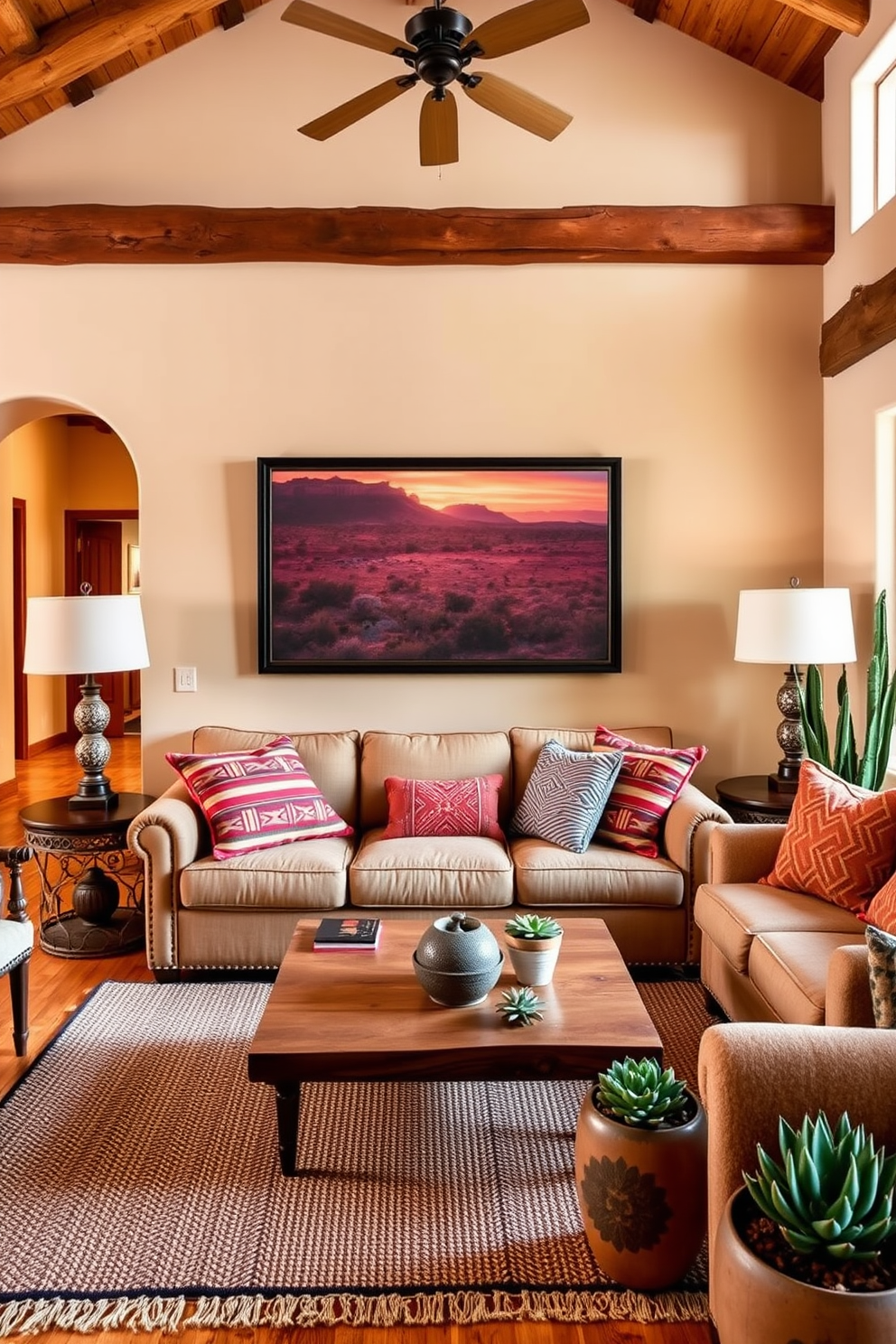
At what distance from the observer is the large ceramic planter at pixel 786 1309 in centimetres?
130

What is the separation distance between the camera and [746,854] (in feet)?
10.3

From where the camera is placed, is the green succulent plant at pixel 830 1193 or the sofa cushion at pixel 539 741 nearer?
the green succulent plant at pixel 830 1193

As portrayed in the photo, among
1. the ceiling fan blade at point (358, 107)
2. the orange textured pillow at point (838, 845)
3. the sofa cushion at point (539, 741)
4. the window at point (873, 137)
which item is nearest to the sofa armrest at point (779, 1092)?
the orange textured pillow at point (838, 845)

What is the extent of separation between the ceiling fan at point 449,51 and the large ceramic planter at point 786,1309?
2698 mm

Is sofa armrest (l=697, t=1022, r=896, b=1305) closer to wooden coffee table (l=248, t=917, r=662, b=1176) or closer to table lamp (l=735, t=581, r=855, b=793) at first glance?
wooden coffee table (l=248, t=917, r=662, b=1176)

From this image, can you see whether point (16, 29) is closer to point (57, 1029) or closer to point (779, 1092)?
point (57, 1029)

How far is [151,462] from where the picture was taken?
169 inches

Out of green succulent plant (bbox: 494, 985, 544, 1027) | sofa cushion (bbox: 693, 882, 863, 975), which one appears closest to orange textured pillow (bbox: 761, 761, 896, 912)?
sofa cushion (bbox: 693, 882, 863, 975)

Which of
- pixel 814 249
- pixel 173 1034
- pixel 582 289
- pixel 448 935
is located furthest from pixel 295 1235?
pixel 814 249

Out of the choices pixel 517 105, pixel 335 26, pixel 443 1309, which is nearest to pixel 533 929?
pixel 443 1309

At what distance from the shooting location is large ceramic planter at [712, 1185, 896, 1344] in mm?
1300

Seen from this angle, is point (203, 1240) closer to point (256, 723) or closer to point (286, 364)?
point (256, 723)

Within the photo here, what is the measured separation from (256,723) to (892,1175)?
3.38 m

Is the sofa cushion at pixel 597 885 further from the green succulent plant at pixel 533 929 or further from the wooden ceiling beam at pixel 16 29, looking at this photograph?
the wooden ceiling beam at pixel 16 29
